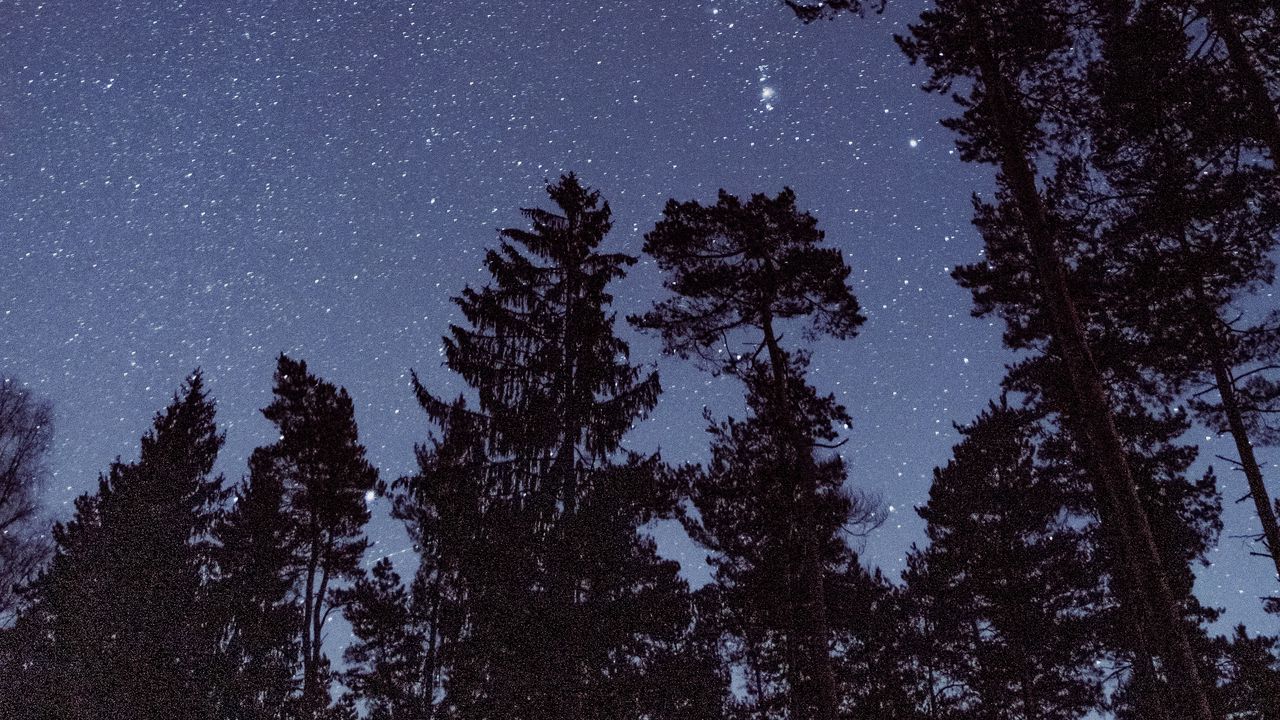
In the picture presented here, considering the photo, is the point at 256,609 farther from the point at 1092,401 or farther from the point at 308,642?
the point at 1092,401

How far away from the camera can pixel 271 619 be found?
23.7 m

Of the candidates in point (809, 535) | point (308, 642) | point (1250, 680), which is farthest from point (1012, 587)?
point (308, 642)

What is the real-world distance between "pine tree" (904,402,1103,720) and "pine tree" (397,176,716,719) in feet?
31.8

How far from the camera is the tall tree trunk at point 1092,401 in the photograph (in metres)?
5.94

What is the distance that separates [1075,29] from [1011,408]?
13.0 meters

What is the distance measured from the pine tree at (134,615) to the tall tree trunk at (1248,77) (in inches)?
824

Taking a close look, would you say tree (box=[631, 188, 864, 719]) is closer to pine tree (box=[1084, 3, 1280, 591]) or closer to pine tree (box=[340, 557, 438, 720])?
pine tree (box=[1084, 3, 1280, 591])

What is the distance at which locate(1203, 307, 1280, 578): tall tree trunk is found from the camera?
37.6 feet

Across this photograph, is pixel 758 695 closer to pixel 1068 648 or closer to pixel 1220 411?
pixel 1068 648

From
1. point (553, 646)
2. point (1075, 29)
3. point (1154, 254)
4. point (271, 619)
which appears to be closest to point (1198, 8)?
point (1075, 29)

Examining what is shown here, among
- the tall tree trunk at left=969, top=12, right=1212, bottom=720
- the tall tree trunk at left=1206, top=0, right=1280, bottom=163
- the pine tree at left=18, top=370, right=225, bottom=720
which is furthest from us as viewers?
the pine tree at left=18, top=370, right=225, bottom=720

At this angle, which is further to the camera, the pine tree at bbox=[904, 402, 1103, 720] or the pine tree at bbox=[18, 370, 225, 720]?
the pine tree at bbox=[904, 402, 1103, 720]

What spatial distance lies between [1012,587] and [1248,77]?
52.8ft

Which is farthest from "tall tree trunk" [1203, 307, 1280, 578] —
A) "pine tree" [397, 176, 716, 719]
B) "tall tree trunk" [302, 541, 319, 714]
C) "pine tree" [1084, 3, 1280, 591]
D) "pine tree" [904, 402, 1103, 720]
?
"tall tree trunk" [302, 541, 319, 714]
